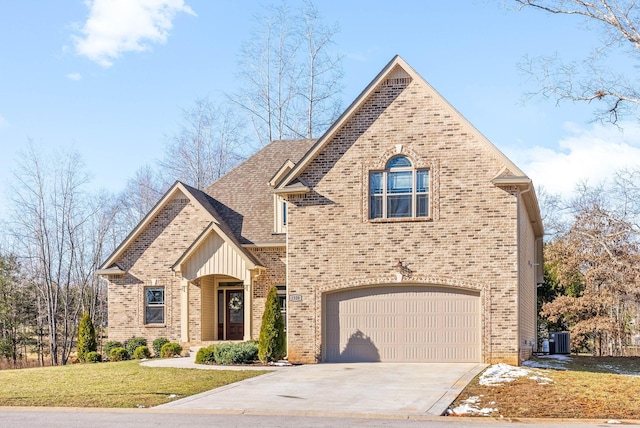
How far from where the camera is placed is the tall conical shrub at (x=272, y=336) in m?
21.8

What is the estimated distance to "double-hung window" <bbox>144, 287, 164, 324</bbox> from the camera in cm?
2764

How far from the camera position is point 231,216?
2845cm

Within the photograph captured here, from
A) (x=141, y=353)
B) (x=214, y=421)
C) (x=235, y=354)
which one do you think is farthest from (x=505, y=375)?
(x=141, y=353)

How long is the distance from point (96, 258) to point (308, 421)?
37.0 metres

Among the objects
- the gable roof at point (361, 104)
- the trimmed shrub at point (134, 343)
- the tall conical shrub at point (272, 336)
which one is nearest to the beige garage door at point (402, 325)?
the tall conical shrub at point (272, 336)

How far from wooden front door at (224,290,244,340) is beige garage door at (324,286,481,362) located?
620 cm

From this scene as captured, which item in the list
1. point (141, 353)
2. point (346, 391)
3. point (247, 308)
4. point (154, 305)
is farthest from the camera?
point (154, 305)

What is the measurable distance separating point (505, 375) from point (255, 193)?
14.0 m

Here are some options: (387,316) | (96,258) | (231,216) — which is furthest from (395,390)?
(96,258)

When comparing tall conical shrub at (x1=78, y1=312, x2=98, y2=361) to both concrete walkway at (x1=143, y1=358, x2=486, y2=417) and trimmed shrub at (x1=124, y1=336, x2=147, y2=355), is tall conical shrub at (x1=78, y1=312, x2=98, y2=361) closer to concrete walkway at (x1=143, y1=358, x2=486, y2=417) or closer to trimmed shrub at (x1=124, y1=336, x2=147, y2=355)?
trimmed shrub at (x1=124, y1=336, x2=147, y2=355)

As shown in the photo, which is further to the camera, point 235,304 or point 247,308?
point 235,304

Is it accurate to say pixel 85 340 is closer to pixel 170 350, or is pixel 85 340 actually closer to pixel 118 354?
pixel 118 354

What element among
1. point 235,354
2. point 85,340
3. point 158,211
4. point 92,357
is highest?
point 158,211

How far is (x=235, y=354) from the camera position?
21.6m
